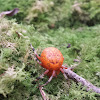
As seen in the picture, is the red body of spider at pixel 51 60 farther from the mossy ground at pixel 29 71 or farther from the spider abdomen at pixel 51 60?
the mossy ground at pixel 29 71

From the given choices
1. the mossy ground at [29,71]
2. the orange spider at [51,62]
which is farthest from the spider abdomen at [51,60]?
the mossy ground at [29,71]

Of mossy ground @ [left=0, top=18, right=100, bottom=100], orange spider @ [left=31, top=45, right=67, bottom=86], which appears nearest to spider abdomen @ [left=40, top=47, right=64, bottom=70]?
orange spider @ [left=31, top=45, right=67, bottom=86]

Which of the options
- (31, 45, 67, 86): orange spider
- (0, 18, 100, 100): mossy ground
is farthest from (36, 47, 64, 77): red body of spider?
(0, 18, 100, 100): mossy ground

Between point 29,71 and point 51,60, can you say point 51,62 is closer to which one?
point 51,60

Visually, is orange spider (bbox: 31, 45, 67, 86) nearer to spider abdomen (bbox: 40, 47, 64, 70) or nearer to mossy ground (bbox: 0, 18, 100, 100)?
spider abdomen (bbox: 40, 47, 64, 70)

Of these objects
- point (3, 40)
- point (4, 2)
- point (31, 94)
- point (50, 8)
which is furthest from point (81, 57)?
point (4, 2)

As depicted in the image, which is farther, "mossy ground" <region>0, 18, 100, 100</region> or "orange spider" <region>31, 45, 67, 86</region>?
"orange spider" <region>31, 45, 67, 86</region>

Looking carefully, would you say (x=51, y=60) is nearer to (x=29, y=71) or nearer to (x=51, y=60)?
(x=51, y=60)

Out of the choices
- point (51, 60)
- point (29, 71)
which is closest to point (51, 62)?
point (51, 60)

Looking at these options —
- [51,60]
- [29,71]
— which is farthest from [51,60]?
[29,71]

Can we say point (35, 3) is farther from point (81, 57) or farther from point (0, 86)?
point (0, 86)

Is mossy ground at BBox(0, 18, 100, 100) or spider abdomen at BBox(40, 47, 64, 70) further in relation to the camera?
spider abdomen at BBox(40, 47, 64, 70)

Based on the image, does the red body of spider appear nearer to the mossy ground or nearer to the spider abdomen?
the spider abdomen
